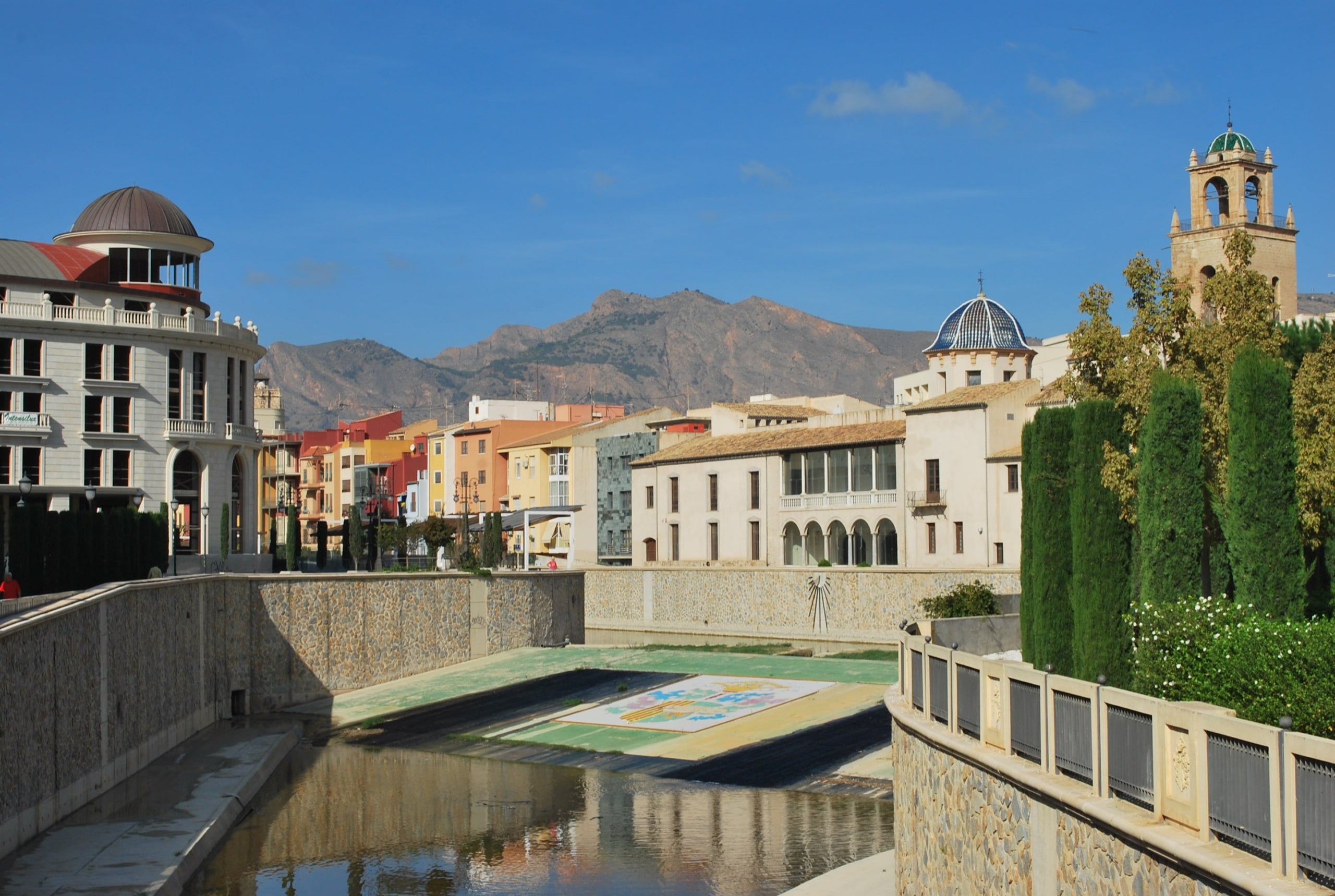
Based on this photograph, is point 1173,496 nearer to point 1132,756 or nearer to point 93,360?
point 1132,756

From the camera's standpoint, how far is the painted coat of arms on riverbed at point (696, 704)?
129 feet

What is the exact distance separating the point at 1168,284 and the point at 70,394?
48711 mm

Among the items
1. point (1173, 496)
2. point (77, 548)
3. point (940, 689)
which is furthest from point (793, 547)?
point (940, 689)

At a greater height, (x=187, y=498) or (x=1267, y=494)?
(x=187, y=498)

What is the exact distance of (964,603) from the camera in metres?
43.7

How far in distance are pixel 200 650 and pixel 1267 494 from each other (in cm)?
3308

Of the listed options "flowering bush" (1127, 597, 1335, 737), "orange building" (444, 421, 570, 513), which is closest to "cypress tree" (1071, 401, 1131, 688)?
"flowering bush" (1127, 597, 1335, 737)

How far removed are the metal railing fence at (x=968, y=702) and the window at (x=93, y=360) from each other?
52.2m

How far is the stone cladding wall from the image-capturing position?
37.7ft

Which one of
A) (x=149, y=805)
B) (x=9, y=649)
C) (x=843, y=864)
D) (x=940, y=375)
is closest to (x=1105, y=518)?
(x=843, y=864)

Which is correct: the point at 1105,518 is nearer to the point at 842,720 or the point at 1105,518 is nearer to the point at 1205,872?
the point at 1205,872

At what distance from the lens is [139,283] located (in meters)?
64.8

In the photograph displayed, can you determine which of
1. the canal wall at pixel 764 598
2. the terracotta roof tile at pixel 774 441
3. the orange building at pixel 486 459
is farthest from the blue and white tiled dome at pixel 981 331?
the orange building at pixel 486 459

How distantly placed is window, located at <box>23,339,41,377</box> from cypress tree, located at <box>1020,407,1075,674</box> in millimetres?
47639
